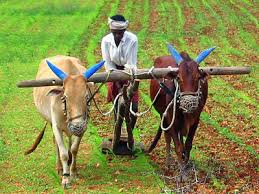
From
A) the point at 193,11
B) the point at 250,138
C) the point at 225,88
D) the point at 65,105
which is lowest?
the point at 193,11

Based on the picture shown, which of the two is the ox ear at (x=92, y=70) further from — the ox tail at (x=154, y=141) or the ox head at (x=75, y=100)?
the ox tail at (x=154, y=141)

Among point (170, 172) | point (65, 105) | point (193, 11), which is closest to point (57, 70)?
point (65, 105)

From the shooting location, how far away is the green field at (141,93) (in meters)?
8.82

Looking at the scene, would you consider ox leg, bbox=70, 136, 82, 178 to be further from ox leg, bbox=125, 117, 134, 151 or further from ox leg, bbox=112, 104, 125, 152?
ox leg, bbox=125, 117, 134, 151

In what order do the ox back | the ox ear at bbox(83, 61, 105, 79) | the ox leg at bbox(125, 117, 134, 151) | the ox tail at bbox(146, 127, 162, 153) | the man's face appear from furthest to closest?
the ox tail at bbox(146, 127, 162, 153)
the ox leg at bbox(125, 117, 134, 151)
the man's face
the ox back
the ox ear at bbox(83, 61, 105, 79)

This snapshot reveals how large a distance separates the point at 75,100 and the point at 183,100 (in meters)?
1.43

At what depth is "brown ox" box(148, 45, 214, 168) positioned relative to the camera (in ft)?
26.2

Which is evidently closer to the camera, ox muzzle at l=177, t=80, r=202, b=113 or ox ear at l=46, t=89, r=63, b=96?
ox muzzle at l=177, t=80, r=202, b=113

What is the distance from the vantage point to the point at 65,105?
8047 millimetres

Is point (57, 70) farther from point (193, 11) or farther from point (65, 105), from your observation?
point (193, 11)

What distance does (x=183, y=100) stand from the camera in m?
7.92

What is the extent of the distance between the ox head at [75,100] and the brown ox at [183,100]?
48.7 inches

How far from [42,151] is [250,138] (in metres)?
3.61

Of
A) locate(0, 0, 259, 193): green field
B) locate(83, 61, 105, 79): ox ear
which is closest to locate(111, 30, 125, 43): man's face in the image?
locate(83, 61, 105, 79): ox ear
